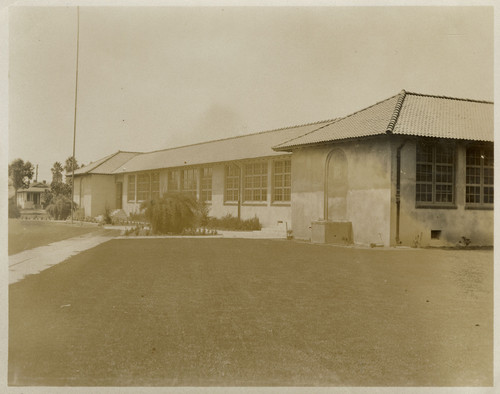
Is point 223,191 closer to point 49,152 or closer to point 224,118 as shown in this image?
point 224,118

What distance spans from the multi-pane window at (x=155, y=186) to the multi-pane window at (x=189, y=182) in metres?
1.28

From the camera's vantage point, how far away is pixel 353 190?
68.2 feet

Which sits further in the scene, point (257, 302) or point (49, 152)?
point (49, 152)

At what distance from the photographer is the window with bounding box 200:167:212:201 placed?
2162cm

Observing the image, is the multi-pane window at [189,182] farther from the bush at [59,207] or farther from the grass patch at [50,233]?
the bush at [59,207]

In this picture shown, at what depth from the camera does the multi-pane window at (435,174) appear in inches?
772

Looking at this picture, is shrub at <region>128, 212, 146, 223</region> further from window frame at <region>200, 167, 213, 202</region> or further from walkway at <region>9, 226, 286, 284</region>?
window frame at <region>200, 167, 213, 202</region>

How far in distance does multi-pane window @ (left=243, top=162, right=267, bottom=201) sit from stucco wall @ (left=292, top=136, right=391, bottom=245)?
520cm

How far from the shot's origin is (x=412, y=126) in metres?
19.1

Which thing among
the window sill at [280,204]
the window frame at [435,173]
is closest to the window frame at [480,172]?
the window frame at [435,173]

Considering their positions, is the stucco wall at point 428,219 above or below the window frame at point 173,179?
below

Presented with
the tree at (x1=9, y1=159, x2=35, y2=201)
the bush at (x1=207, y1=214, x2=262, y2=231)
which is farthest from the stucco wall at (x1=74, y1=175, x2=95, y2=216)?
the bush at (x1=207, y1=214, x2=262, y2=231)

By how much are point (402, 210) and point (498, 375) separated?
45.4 ft

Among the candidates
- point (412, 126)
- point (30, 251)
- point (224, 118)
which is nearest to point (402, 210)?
point (412, 126)
